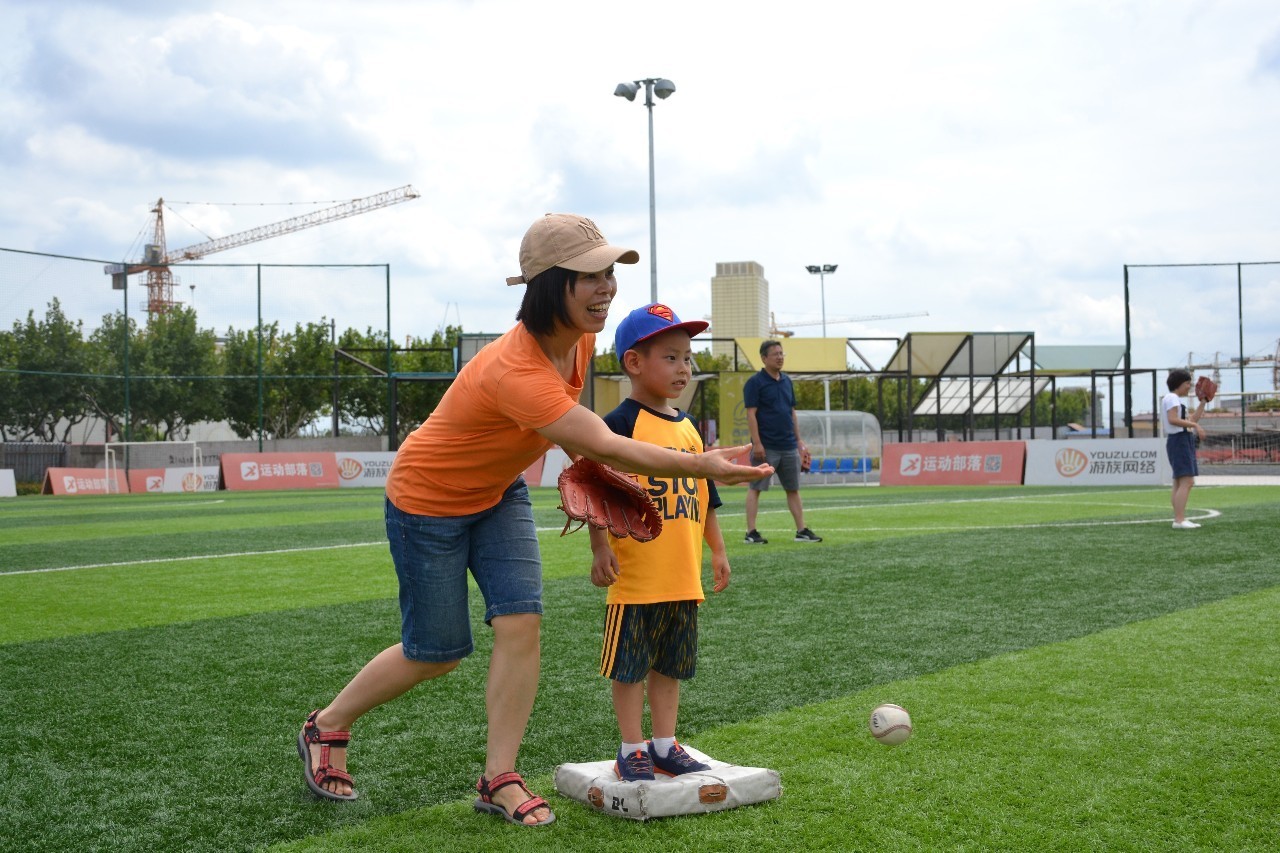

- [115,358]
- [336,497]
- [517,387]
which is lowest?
[336,497]

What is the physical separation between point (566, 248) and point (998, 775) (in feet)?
7.36

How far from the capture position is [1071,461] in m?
23.8

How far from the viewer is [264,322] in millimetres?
37156

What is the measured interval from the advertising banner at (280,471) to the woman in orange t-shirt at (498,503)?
95.6ft

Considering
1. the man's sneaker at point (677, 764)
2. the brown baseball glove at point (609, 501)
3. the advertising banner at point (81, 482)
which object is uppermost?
the brown baseball glove at point (609, 501)

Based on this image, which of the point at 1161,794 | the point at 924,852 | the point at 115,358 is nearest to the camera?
the point at 924,852

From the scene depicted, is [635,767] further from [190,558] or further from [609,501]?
[190,558]

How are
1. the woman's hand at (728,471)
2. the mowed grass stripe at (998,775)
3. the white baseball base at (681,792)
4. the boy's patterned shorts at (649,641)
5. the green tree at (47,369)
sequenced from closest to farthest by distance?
the woman's hand at (728,471) < the mowed grass stripe at (998,775) < the white baseball base at (681,792) < the boy's patterned shorts at (649,641) < the green tree at (47,369)

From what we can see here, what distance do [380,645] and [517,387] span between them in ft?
12.0

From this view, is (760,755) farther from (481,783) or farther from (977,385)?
(977,385)

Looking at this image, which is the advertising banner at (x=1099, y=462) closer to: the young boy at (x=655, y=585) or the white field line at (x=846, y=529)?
the white field line at (x=846, y=529)

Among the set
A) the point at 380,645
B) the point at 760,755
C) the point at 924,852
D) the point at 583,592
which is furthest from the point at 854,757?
the point at 583,592

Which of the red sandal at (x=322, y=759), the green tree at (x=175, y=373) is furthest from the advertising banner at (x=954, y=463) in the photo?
the green tree at (x=175, y=373)

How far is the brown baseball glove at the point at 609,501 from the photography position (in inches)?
131
